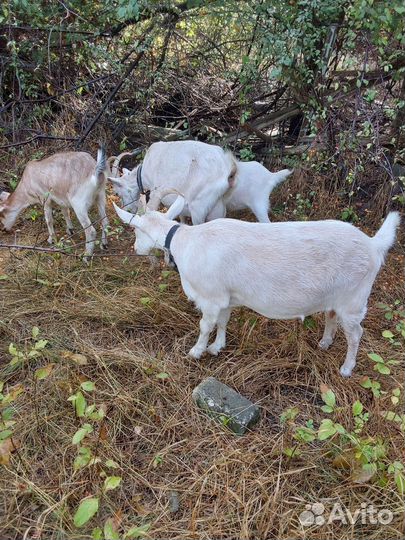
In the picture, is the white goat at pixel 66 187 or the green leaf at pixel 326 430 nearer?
the green leaf at pixel 326 430

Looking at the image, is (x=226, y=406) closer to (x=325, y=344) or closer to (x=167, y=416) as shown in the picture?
(x=167, y=416)

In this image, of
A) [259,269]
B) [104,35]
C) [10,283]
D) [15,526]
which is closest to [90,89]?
[104,35]

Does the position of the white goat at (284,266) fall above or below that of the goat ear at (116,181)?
above

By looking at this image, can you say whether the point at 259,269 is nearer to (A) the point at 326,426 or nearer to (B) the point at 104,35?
(A) the point at 326,426

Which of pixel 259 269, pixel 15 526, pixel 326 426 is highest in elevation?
pixel 259 269

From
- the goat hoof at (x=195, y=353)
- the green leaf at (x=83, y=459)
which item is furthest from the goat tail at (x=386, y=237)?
the green leaf at (x=83, y=459)

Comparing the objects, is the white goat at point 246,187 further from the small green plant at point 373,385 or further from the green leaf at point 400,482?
the green leaf at point 400,482

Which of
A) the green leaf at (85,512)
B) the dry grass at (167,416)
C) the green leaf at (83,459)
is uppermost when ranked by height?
the green leaf at (85,512)

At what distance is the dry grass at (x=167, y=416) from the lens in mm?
2115

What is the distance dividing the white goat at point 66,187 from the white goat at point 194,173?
0.29 m

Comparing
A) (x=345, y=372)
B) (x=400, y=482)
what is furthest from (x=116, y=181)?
(x=400, y=482)

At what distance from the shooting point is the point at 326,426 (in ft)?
6.06

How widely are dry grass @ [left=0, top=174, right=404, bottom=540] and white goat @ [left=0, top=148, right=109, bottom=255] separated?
0.61 m

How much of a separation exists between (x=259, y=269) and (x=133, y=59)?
3.83m
